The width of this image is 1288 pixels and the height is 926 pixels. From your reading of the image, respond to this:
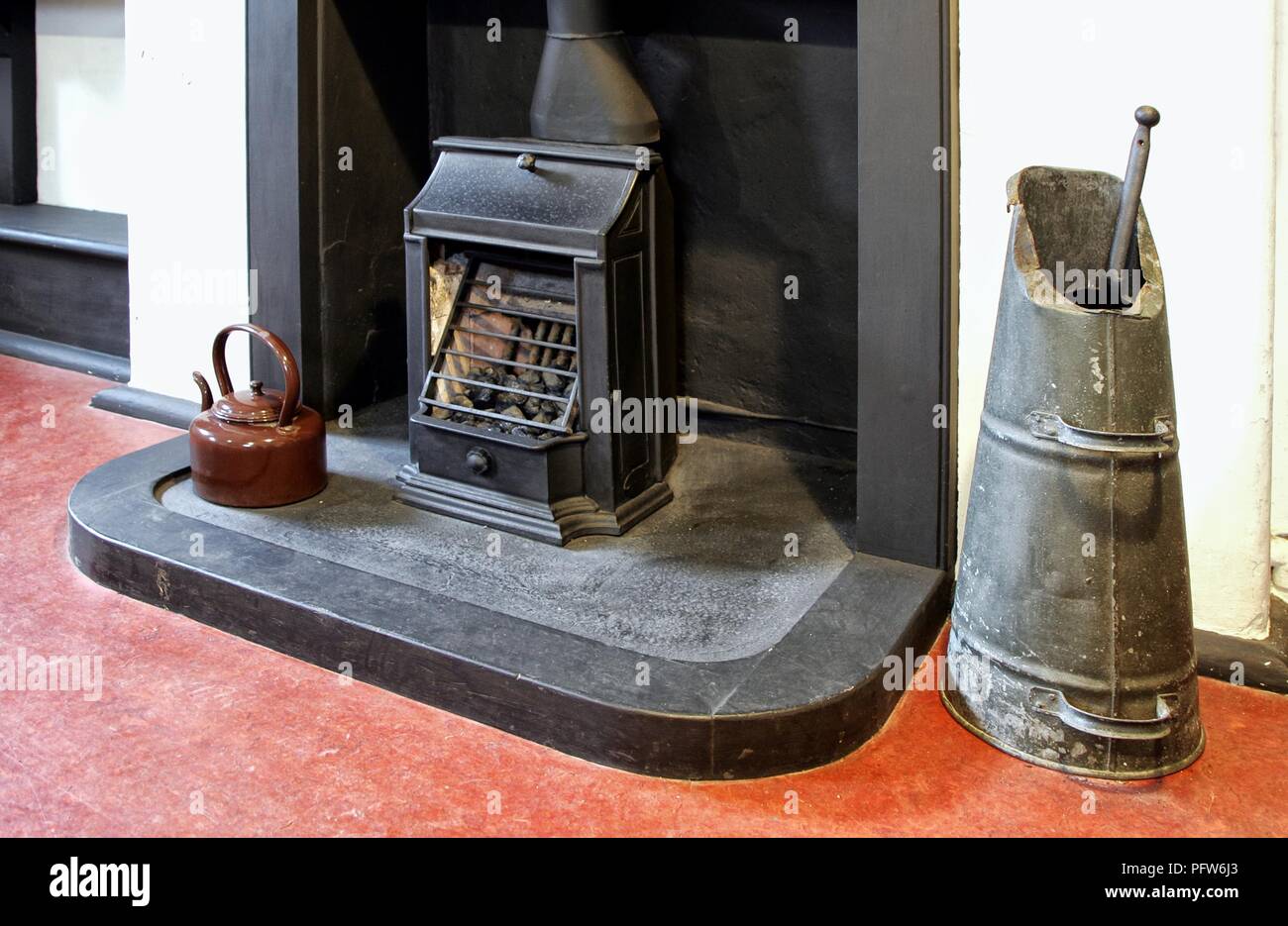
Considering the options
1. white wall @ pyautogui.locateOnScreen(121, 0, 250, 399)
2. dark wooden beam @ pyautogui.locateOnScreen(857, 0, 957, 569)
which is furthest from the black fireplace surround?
white wall @ pyautogui.locateOnScreen(121, 0, 250, 399)

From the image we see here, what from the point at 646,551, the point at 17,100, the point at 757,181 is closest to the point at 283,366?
the point at 646,551

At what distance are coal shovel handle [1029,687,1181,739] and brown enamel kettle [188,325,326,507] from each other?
167 cm

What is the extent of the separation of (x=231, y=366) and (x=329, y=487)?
0.65 m

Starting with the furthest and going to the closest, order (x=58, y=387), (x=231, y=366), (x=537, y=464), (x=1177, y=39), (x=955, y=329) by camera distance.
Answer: (x=58, y=387)
(x=231, y=366)
(x=537, y=464)
(x=955, y=329)
(x=1177, y=39)

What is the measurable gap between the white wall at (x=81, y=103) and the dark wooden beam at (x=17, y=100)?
0.03m

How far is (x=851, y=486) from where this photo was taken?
10.3 feet

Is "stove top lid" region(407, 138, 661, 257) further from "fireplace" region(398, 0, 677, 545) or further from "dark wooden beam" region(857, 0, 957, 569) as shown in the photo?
"dark wooden beam" region(857, 0, 957, 569)

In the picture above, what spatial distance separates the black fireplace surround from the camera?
7.73 ft

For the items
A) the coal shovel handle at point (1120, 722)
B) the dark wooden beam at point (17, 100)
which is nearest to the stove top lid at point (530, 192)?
the coal shovel handle at point (1120, 722)

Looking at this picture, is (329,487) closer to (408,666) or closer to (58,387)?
(408,666)

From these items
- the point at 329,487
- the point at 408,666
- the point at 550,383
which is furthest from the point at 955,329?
the point at 329,487

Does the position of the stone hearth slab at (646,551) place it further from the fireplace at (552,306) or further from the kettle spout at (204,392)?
the kettle spout at (204,392)

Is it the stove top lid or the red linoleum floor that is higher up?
the stove top lid

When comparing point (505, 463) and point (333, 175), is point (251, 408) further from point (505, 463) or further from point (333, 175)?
point (333, 175)
